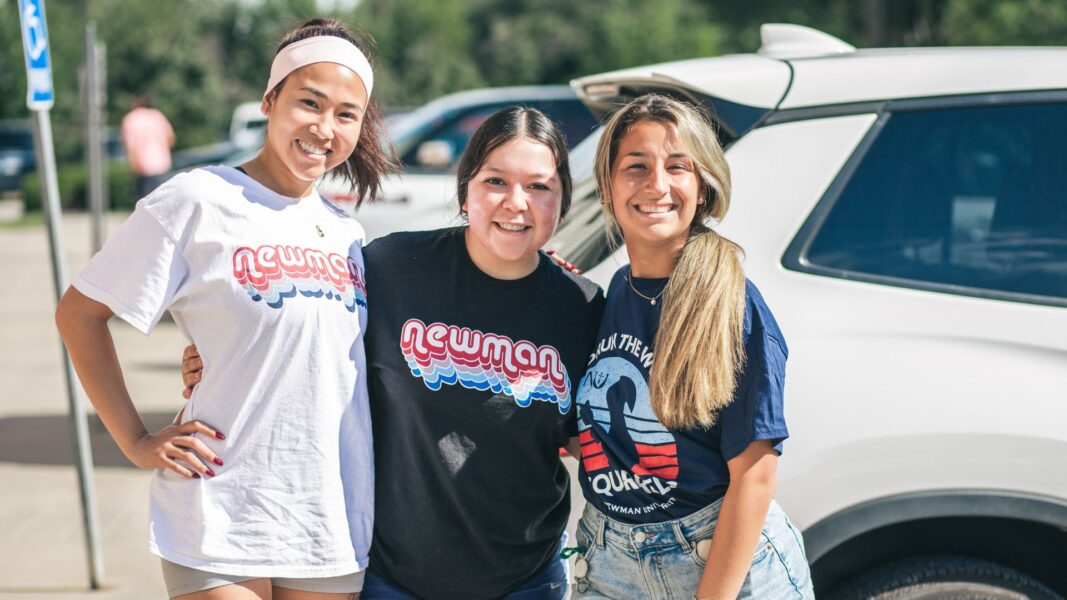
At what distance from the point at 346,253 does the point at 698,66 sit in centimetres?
113

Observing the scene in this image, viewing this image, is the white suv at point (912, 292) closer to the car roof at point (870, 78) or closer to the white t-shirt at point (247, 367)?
the car roof at point (870, 78)

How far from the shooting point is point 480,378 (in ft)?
7.24

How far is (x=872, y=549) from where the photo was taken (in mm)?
2637

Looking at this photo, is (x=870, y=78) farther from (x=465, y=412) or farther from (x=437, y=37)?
(x=437, y=37)

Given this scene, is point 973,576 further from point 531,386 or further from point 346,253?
point 346,253

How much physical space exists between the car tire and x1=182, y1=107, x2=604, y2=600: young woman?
34.2 inches

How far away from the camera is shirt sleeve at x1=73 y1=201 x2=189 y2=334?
7.01ft

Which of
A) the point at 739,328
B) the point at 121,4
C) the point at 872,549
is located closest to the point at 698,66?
the point at 739,328

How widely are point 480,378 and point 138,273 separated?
691 millimetres

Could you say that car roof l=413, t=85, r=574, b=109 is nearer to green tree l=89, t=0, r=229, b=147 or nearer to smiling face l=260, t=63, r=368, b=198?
smiling face l=260, t=63, r=368, b=198

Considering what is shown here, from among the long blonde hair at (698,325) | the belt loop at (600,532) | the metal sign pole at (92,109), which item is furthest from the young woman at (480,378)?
the metal sign pole at (92,109)

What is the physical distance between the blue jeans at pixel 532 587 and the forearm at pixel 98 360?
1.88 feet

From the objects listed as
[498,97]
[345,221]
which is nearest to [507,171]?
[345,221]

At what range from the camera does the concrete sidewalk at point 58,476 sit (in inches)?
182
